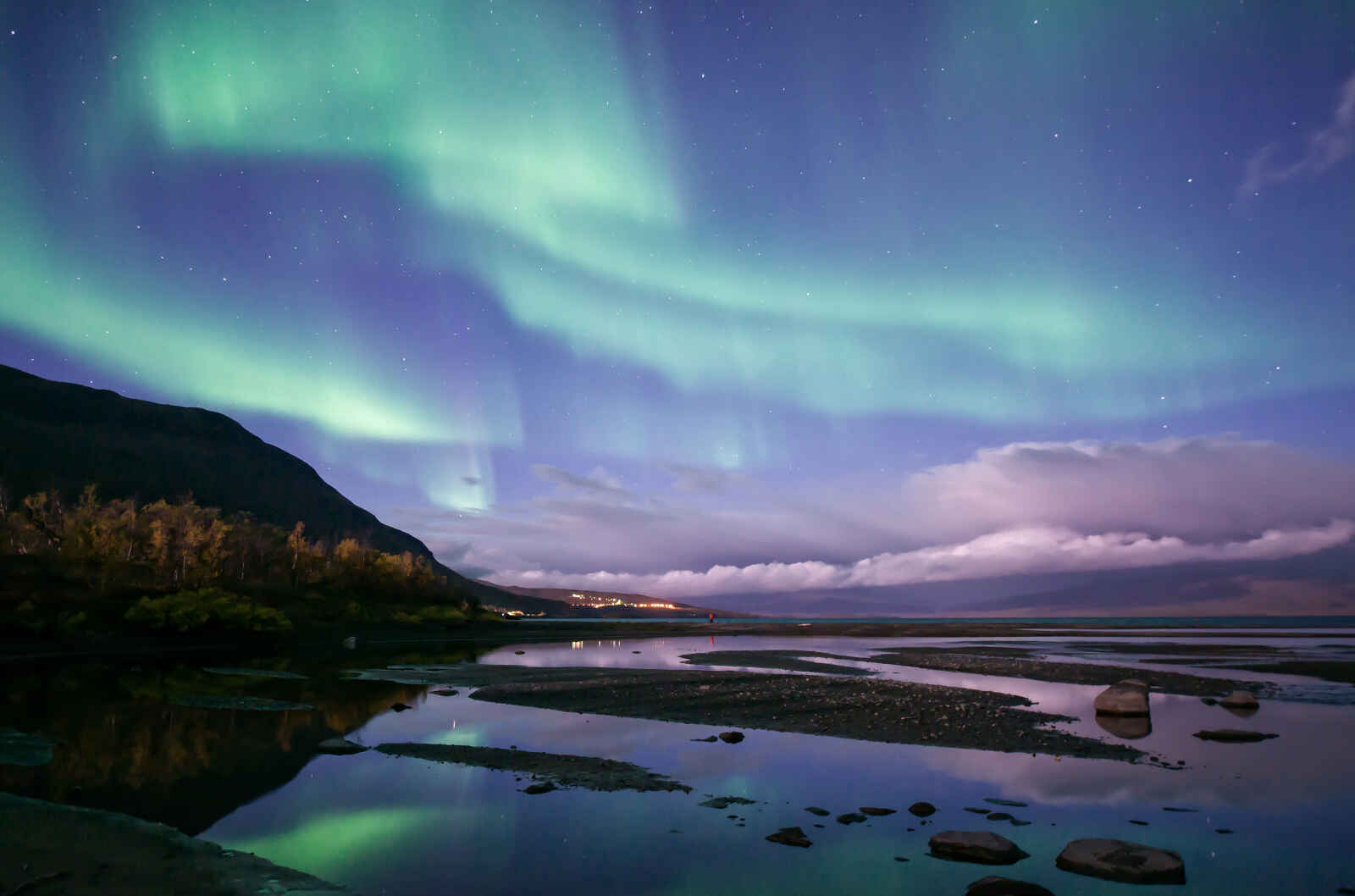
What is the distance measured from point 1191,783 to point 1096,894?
1021 centimetres

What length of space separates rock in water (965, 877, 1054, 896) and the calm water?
1.73 ft

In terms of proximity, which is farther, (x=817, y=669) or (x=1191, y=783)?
(x=817, y=669)

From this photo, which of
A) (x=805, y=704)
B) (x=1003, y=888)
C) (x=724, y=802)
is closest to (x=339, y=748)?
(x=724, y=802)

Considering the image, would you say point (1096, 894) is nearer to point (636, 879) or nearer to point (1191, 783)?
point (636, 879)

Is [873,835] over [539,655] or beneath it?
over

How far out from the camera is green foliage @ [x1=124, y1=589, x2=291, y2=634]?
225 ft

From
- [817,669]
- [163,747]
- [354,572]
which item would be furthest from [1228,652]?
[354,572]

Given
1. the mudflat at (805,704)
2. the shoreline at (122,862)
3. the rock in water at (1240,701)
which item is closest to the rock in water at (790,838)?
the shoreline at (122,862)

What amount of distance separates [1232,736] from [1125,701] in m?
5.47

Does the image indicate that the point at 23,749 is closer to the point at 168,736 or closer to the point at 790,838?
the point at 168,736

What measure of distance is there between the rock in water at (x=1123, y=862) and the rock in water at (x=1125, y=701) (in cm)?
2019

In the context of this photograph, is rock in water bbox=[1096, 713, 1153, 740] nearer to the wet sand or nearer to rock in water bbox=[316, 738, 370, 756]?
the wet sand

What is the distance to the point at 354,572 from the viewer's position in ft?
465

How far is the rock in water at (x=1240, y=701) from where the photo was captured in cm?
3156
